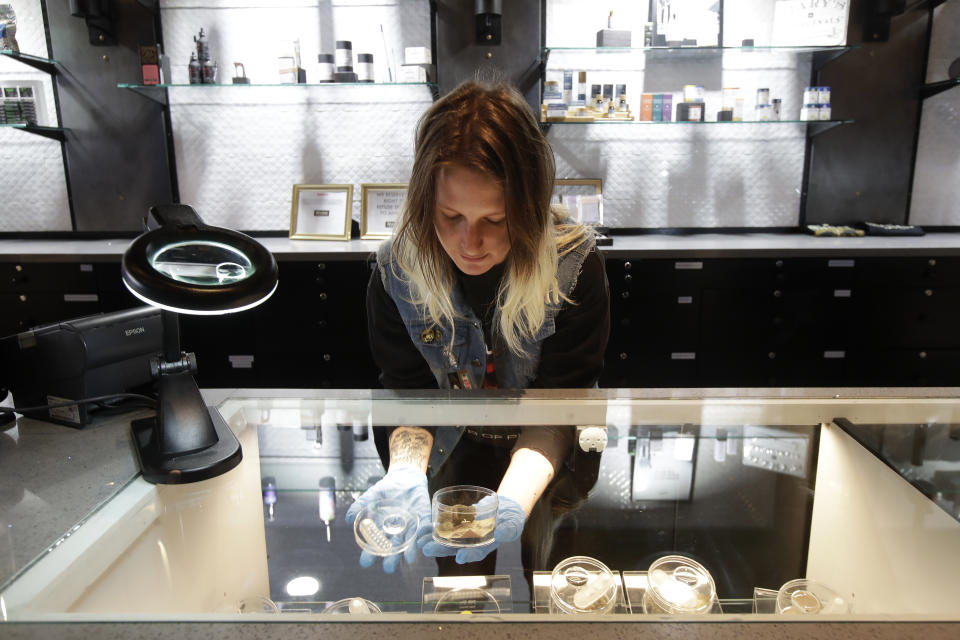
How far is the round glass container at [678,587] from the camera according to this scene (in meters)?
0.68

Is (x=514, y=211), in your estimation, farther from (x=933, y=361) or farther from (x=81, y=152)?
(x=81, y=152)

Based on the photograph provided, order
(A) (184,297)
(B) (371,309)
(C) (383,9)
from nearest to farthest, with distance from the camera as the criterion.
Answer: (A) (184,297) → (B) (371,309) → (C) (383,9)

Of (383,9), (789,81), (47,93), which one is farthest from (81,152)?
(789,81)

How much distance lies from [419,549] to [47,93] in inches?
161

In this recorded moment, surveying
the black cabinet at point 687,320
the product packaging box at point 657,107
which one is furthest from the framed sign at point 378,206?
the product packaging box at point 657,107

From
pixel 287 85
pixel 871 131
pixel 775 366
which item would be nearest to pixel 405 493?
pixel 775 366

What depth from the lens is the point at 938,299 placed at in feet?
10.6

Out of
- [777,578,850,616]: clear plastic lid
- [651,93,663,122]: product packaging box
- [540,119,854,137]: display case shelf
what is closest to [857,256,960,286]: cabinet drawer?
[540,119,854,137]: display case shelf

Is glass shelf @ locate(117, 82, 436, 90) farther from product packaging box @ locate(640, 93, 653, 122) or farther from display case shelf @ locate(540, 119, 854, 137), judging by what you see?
product packaging box @ locate(640, 93, 653, 122)

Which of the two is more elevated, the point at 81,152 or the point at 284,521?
the point at 81,152

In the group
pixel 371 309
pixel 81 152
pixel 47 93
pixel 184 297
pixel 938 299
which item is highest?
pixel 47 93

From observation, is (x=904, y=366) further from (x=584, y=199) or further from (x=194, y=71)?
(x=194, y=71)

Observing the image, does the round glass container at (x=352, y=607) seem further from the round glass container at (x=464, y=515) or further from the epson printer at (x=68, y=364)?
the epson printer at (x=68, y=364)

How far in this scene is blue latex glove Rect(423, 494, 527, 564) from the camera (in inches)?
30.5
